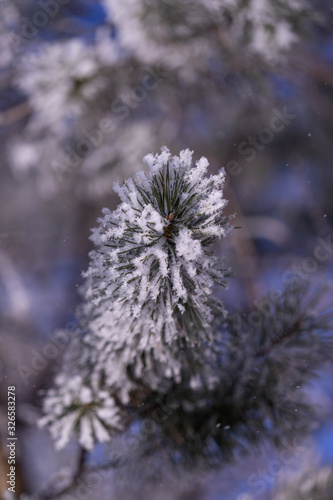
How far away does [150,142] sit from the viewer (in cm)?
174

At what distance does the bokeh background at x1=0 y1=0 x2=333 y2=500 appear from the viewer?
1.14 m

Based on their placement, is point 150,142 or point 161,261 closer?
point 161,261

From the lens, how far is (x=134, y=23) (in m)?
1.30

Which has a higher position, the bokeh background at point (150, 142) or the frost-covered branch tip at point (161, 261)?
the bokeh background at point (150, 142)

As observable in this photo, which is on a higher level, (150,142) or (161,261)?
(150,142)

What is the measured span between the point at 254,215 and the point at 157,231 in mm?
2321

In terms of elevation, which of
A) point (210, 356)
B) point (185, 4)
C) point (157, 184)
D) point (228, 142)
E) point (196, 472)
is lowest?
point (196, 472)

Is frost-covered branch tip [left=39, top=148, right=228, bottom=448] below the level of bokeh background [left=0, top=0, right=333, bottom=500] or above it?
below

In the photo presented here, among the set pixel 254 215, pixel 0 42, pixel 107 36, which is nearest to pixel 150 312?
pixel 107 36

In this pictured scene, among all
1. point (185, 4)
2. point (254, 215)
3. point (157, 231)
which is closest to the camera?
point (157, 231)

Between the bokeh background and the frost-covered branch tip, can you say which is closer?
the frost-covered branch tip

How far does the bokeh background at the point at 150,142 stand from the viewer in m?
1.14

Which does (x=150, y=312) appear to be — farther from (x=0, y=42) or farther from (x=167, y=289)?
(x=0, y=42)

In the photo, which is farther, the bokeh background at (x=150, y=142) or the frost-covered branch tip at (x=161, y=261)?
the bokeh background at (x=150, y=142)
